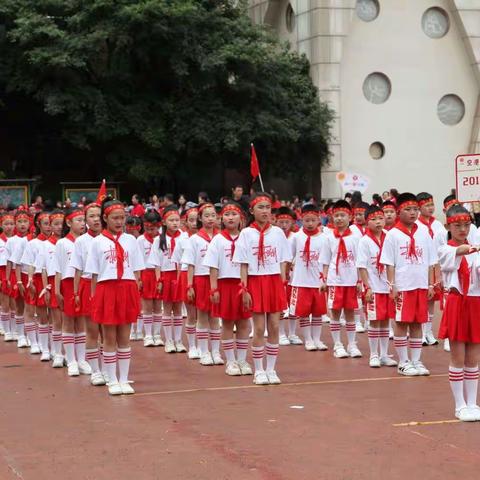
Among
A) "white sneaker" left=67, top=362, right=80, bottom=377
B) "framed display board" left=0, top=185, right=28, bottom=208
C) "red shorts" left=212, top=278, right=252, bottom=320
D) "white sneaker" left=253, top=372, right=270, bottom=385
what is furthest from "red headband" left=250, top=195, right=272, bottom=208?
"framed display board" left=0, top=185, right=28, bottom=208

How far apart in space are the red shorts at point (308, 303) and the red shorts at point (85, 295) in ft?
10.8

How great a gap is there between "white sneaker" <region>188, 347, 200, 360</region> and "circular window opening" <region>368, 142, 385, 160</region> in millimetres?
23772

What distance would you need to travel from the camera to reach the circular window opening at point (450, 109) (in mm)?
37750

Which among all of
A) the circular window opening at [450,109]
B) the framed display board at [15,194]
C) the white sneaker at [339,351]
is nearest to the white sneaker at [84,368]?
the white sneaker at [339,351]

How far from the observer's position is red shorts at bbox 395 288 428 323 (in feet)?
38.6

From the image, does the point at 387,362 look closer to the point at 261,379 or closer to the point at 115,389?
the point at 261,379

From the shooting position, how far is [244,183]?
3947 centimetres

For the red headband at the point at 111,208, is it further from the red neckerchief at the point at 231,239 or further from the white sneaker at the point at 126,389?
the white sneaker at the point at 126,389

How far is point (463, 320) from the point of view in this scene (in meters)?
9.32

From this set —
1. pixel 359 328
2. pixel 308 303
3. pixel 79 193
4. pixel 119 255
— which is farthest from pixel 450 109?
pixel 119 255

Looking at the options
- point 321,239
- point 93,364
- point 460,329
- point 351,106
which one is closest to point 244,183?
point 351,106

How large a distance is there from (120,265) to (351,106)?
2598 cm

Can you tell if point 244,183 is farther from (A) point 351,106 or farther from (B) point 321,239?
(B) point 321,239

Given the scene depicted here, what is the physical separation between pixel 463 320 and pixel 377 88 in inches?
1107
